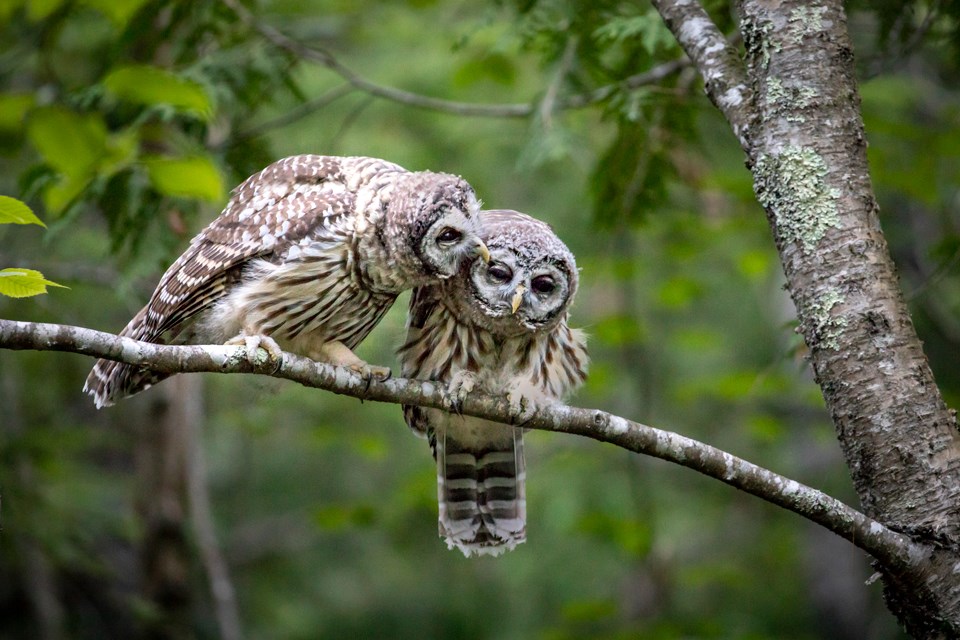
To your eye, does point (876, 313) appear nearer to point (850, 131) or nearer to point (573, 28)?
point (850, 131)

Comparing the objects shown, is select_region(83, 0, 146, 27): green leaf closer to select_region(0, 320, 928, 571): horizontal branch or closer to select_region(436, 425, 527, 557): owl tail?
select_region(0, 320, 928, 571): horizontal branch

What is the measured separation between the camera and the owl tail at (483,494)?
4.53 metres

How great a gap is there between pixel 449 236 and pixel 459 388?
0.58 metres

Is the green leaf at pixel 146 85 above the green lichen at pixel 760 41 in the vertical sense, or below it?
below

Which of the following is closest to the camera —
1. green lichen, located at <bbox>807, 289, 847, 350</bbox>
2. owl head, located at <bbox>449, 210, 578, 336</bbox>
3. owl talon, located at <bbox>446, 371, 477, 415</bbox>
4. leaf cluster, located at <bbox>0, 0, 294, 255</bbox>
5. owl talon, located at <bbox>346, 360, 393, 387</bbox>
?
leaf cluster, located at <bbox>0, 0, 294, 255</bbox>

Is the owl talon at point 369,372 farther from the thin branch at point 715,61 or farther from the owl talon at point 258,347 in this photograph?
the thin branch at point 715,61

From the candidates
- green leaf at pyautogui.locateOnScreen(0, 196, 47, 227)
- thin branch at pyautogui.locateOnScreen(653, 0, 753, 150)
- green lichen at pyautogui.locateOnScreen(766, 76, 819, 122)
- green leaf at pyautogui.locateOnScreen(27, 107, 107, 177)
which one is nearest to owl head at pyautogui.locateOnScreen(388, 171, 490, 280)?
thin branch at pyautogui.locateOnScreen(653, 0, 753, 150)

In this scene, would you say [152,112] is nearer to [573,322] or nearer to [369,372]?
[369,372]

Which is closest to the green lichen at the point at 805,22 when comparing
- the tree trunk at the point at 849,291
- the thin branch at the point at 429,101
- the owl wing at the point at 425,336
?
the tree trunk at the point at 849,291

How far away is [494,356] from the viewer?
416 centimetres

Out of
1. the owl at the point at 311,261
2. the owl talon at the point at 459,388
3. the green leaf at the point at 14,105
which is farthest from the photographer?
the owl at the point at 311,261

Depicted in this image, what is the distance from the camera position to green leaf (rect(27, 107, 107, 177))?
1.73 m

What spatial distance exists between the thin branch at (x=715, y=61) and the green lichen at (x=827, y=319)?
53 centimetres

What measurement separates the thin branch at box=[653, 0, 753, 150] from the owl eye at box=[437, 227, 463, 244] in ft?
3.51
